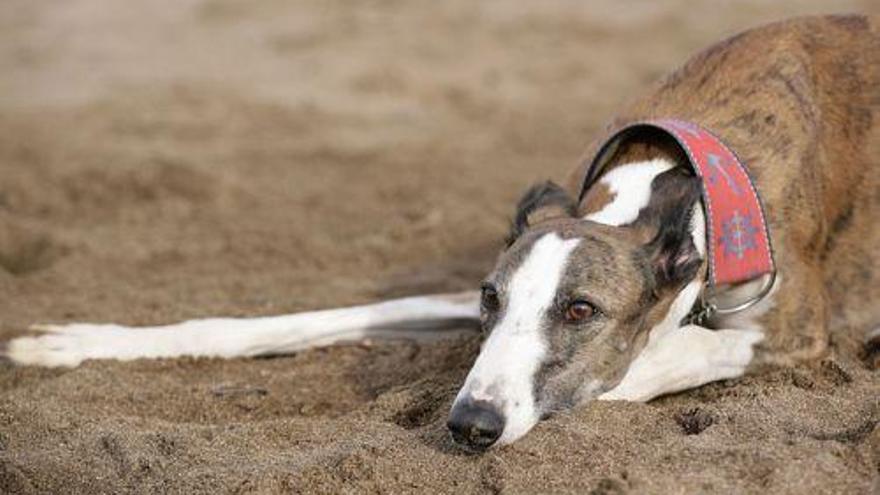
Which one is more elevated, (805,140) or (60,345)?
(805,140)

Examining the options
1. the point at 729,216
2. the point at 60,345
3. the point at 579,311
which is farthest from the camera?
the point at 60,345

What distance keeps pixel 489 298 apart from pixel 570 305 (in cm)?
26

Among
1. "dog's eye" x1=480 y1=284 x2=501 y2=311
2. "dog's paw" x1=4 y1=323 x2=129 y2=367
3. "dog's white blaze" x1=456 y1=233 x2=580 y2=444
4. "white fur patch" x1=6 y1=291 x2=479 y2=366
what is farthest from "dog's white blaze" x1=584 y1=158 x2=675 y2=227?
"dog's paw" x1=4 y1=323 x2=129 y2=367

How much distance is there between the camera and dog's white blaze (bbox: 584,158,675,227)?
15.1 ft

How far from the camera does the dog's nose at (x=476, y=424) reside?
3.89 meters

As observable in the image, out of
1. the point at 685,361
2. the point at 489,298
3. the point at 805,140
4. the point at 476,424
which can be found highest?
the point at 805,140

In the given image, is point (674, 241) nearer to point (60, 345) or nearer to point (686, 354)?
point (686, 354)

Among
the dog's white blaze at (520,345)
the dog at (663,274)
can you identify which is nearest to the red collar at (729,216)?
the dog at (663,274)

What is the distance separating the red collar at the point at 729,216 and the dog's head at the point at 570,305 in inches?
2.5

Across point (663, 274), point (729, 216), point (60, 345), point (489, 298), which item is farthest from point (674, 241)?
point (60, 345)

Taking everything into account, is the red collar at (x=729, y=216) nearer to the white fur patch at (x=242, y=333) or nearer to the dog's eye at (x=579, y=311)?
the dog's eye at (x=579, y=311)

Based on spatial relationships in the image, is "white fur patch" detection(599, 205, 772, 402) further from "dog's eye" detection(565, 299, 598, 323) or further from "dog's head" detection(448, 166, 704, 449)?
"dog's eye" detection(565, 299, 598, 323)

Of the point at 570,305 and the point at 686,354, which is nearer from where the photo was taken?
the point at 570,305

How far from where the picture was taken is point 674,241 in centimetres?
441
